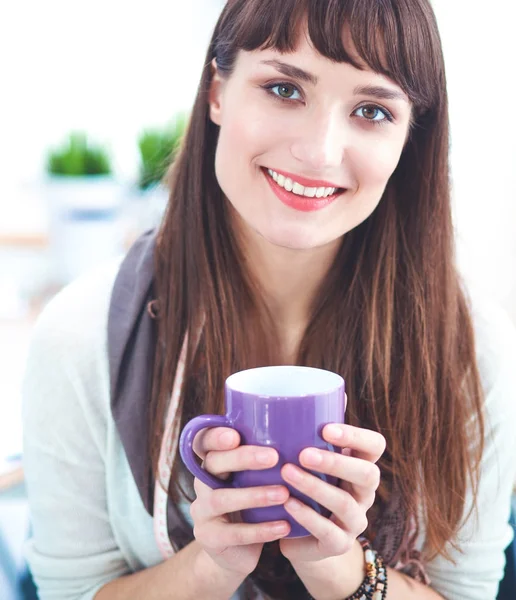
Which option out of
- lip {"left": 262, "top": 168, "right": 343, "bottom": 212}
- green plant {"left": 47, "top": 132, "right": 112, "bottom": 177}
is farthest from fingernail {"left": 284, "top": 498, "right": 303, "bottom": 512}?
green plant {"left": 47, "top": 132, "right": 112, "bottom": 177}

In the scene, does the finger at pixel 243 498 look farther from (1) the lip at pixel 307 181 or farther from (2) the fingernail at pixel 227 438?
(1) the lip at pixel 307 181

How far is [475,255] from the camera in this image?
1880mm

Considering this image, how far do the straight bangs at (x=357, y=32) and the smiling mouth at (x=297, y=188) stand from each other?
6.1 inches

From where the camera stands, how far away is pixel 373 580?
94cm

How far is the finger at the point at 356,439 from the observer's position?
0.67 meters

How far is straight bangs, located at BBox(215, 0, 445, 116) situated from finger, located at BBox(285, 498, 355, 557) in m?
0.52

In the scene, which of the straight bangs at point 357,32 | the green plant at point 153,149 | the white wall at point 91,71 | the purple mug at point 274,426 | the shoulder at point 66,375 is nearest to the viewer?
the purple mug at point 274,426

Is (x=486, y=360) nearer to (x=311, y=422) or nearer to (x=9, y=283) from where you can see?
(x=311, y=422)

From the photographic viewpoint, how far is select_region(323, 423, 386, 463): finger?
2.20 ft

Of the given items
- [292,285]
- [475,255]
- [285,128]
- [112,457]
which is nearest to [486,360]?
[292,285]

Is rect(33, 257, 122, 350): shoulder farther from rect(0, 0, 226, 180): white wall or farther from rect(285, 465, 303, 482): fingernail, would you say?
rect(0, 0, 226, 180): white wall

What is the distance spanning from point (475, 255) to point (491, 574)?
100cm

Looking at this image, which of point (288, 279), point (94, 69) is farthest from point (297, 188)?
point (94, 69)

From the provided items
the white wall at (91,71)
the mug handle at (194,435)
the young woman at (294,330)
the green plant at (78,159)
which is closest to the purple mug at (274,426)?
the mug handle at (194,435)
